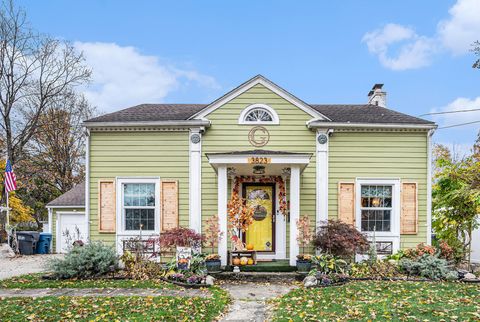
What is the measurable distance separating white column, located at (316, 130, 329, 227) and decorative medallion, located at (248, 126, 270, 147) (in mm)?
1468

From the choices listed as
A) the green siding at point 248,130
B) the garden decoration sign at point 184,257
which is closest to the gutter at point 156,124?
the green siding at point 248,130

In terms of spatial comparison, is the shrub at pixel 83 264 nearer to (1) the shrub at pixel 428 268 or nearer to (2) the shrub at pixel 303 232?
(2) the shrub at pixel 303 232

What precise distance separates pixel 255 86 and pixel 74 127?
18469 millimetres

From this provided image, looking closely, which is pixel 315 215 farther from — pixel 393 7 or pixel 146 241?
pixel 393 7

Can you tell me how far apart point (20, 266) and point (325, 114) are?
11.0 meters

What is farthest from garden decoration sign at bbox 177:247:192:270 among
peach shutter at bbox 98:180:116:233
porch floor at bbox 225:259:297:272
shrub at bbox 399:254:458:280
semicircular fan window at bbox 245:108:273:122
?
shrub at bbox 399:254:458:280

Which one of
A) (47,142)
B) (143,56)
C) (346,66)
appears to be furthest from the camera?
(47,142)

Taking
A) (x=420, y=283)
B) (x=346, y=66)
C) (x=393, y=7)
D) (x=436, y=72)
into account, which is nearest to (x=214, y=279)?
(x=420, y=283)

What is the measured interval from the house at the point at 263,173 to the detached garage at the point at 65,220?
8.21 meters

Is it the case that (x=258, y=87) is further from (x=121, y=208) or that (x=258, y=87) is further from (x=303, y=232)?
(x=121, y=208)

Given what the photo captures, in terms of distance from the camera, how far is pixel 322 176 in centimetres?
1058

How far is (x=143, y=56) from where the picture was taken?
50.1ft

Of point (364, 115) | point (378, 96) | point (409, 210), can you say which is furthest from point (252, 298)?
point (378, 96)

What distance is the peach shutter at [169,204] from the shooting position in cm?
1053
